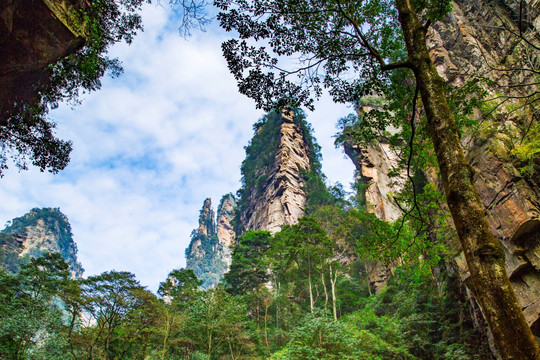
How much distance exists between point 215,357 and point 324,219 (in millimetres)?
12924

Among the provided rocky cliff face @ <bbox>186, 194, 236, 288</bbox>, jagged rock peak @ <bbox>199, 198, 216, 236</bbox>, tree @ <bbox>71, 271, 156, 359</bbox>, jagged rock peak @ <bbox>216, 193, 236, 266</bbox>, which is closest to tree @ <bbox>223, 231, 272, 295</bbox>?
tree @ <bbox>71, 271, 156, 359</bbox>

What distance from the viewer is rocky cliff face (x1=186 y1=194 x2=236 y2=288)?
75625 mm

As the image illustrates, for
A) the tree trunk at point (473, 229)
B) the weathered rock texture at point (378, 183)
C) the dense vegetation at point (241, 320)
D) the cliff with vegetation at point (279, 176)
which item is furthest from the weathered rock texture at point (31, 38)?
the cliff with vegetation at point (279, 176)

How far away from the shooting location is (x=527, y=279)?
780 cm

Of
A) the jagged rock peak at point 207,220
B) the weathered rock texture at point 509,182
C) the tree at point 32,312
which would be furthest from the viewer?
the jagged rock peak at point 207,220

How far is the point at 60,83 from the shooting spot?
34.4ft

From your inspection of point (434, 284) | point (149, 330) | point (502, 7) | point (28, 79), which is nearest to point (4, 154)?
point (28, 79)

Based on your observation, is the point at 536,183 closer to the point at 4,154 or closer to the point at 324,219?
the point at 324,219

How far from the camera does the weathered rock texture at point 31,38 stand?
8.16m

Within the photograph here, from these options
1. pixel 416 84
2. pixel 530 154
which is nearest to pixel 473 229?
pixel 416 84

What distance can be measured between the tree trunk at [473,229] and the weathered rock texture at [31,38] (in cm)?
1001

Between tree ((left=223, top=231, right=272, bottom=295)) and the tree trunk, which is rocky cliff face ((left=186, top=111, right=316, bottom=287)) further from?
the tree trunk

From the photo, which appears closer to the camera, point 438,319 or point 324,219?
point 438,319

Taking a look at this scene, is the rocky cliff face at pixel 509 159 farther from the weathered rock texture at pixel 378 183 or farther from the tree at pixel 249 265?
the tree at pixel 249 265
